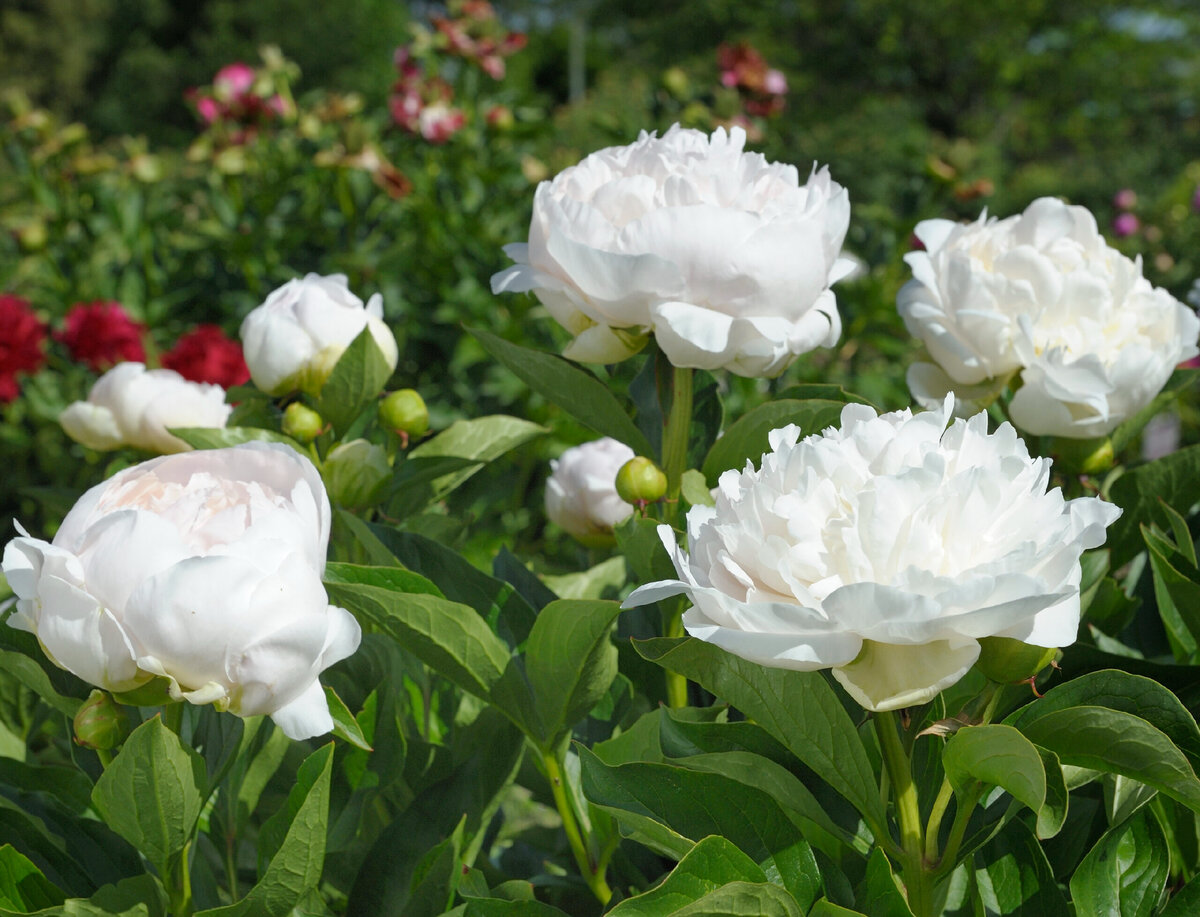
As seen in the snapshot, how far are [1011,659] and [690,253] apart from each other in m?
0.27

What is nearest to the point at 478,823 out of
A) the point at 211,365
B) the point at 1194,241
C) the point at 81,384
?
the point at 211,365

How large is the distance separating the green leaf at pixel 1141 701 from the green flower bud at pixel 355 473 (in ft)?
1.41

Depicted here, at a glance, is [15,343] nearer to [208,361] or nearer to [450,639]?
[208,361]

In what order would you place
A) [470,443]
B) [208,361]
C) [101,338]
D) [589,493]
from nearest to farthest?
[470,443] < [589,493] < [208,361] < [101,338]

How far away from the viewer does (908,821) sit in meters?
0.49

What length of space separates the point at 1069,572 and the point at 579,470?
579 mm

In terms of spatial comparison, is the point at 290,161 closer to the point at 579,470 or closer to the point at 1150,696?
the point at 579,470

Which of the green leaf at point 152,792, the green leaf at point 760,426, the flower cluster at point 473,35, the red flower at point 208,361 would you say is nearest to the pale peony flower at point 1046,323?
the green leaf at point 760,426

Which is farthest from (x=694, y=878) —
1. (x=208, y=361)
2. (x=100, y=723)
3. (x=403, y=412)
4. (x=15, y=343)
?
(x=15, y=343)

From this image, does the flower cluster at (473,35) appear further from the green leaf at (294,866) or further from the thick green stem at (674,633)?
the green leaf at (294,866)

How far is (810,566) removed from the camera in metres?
0.44

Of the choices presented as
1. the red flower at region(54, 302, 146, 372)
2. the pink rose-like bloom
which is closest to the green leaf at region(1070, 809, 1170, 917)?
the red flower at region(54, 302, 146, 372)

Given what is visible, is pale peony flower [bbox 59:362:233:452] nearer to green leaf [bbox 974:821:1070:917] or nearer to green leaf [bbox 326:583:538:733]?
green leaf [bbox 326:583:538:733]

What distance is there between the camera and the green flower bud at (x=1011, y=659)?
446 mm
